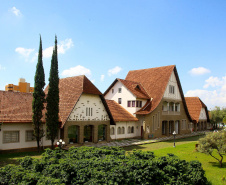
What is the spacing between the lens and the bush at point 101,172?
37.1 ft

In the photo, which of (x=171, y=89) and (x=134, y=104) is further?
(x=171, y=89)

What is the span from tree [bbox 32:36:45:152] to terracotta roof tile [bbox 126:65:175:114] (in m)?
20.7

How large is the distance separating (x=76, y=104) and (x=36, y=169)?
17.1m

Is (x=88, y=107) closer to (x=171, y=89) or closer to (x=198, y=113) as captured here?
(x=171, y=89)

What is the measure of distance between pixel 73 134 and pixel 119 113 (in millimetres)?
11619

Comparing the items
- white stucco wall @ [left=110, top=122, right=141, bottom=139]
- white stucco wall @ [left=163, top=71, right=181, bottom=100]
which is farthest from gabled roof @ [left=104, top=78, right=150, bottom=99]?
white stucco wall @ [left=110, top=122, right=141, bottom=139]

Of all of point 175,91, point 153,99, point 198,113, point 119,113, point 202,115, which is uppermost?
point 175,91

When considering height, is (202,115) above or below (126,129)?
above

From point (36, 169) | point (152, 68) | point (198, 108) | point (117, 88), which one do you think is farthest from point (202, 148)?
point (198, 108)

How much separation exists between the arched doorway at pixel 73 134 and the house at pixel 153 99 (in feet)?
25.6

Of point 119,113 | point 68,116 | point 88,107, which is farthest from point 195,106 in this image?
point 68,116

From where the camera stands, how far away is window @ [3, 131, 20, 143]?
78.7 ft

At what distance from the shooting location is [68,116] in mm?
28250

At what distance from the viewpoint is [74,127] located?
30.2 m
